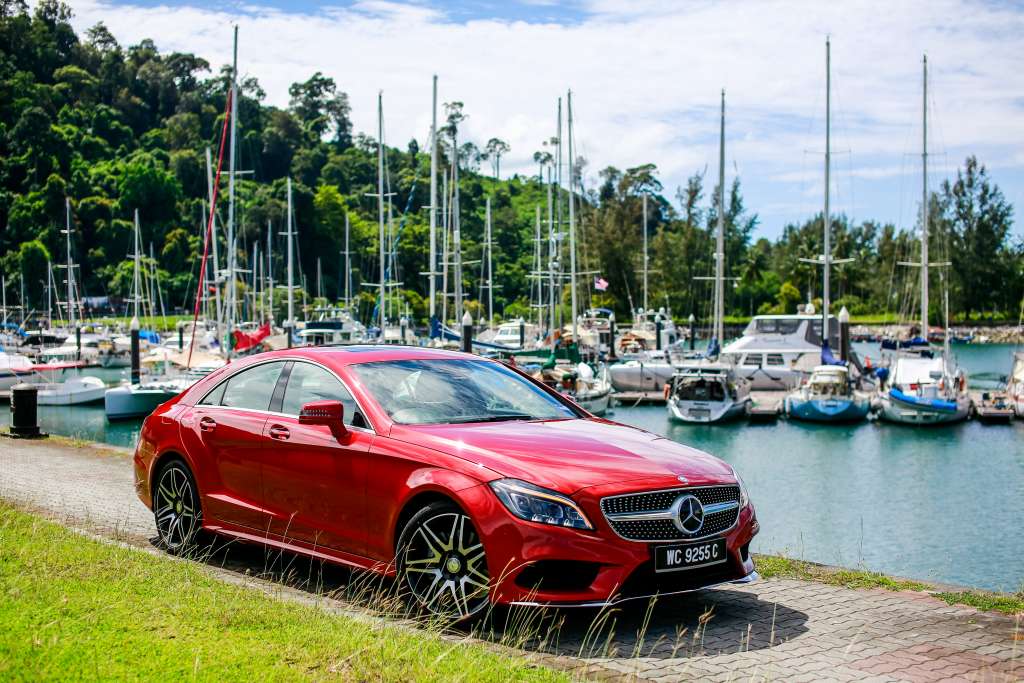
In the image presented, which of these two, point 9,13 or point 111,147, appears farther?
point 9,13

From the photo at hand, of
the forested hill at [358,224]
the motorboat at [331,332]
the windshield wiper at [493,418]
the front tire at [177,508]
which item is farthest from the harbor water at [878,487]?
the forested hill at [358,224]

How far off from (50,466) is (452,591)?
9255 millimetres

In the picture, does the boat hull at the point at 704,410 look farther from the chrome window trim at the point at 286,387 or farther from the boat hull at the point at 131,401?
the chrome window trim at the point at 286,387

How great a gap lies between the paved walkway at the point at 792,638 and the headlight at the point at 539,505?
0.61m

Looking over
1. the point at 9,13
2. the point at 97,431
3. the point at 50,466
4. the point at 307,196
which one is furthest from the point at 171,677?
the point at 9,13

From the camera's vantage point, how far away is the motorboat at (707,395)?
38.1 m

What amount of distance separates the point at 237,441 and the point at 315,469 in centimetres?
100

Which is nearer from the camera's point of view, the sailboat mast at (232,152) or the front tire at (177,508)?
the front tire at (177,508)

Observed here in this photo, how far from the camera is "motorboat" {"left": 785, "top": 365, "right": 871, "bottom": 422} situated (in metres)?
37.9

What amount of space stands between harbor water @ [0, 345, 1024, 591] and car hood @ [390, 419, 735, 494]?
14.8 ft

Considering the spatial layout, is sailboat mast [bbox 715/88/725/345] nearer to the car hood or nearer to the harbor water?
the harbor water

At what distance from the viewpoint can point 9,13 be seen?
165m

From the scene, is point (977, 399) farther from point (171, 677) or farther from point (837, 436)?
point (171, 677)

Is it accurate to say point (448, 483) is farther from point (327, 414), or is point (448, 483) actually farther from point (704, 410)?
point (704, 410)
